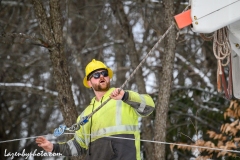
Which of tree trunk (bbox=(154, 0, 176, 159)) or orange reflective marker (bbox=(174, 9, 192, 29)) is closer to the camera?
orange reflective marker (bbox=(174, 9, 192, 29))

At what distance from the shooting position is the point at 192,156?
797 centimetres

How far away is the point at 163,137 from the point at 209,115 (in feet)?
8.11

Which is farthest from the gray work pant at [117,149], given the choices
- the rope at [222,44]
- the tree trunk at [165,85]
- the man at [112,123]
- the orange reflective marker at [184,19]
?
the tree trunk at [165,85]

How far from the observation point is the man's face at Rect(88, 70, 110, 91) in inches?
176

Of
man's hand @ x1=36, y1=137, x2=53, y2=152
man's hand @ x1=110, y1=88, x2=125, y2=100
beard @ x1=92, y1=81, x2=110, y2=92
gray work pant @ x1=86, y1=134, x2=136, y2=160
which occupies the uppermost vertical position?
beard @ x1=92, y1=81, x2=110, y2=92

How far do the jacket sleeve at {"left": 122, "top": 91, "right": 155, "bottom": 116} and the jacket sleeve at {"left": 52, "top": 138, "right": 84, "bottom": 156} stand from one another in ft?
2.51

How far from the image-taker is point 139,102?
414cm

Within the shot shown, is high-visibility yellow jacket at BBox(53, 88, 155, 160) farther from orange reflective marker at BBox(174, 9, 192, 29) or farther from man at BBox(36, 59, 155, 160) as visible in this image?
orange reflective marker at BBox(174, 9, 192, 29)

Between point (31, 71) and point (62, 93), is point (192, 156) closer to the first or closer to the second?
point (62, 93)

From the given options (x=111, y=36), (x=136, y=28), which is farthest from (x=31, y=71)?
(x=136, y=28)

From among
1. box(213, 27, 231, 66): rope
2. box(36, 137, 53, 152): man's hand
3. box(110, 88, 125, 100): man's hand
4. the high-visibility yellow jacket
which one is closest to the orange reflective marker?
box(213, 27, 231, 66): rope

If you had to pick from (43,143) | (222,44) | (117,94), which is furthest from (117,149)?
(222,44)

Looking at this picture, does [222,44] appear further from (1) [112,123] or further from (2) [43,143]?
(2) [43,143]

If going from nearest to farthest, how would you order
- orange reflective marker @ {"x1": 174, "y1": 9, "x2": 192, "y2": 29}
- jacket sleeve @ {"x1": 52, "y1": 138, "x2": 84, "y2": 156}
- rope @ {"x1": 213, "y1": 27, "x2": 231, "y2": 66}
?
orange reflective marker @ {"x1": 174, "y1": 9, "x2": 192, "y2": 29}
rope @ {"x1": 213, "y1": 27, "x2": 231, "y2": 66}
jacket sleeve @ {"x1": 52, "y1": 138, "x2": 84, "y2": 156}
